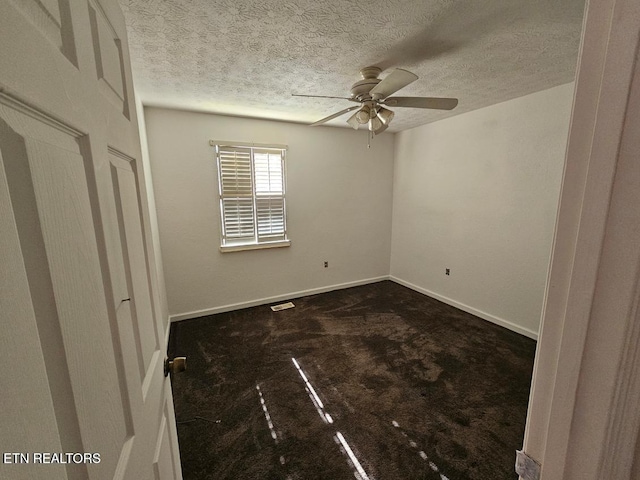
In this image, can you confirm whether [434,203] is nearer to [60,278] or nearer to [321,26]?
[321,26]

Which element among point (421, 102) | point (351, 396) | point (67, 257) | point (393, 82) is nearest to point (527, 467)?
point (67, 257)

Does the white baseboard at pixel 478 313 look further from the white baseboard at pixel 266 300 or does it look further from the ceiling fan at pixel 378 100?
the ceiling fan at pixel 378 100

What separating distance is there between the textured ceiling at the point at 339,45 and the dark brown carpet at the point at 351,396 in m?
2.46

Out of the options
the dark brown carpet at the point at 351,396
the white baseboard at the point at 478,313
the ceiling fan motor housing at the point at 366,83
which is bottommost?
the dark brown carpet at the point at 351,396

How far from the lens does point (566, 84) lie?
7.44 feet

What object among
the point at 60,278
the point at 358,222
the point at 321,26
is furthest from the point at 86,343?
the point at 358,222

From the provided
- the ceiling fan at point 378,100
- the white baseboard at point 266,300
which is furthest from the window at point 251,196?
the ceiling fan at point 378,100

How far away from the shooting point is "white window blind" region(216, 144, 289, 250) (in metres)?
3.16

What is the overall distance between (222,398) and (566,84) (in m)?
3.95

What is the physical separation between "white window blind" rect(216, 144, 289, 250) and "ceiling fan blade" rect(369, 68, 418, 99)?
1831 millimetres

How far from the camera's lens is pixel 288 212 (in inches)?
141

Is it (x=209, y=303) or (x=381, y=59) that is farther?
(x=209, y=303)

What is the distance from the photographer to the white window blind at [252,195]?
10.4 ft

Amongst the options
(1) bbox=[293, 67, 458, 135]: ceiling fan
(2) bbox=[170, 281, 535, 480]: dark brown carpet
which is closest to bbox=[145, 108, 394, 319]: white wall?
(2) bbox=[170, 281, 535, 480]: dark brown carpet
